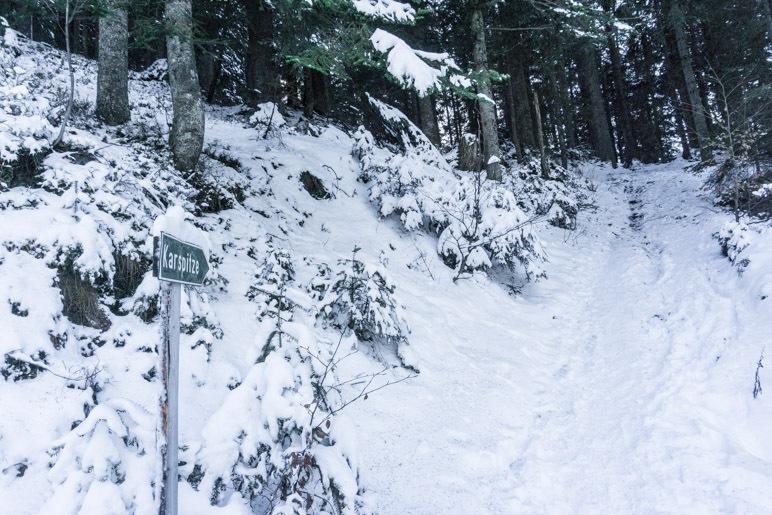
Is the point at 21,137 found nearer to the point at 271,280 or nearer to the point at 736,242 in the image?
the point at 271,280

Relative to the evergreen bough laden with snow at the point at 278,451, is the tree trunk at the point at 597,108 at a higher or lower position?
higher

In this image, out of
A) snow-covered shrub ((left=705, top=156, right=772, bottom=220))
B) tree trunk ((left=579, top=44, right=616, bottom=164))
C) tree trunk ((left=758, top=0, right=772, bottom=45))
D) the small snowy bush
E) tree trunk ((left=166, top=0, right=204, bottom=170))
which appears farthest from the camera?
tree trunk ((left=579, top=44, right=616, bottom=164))

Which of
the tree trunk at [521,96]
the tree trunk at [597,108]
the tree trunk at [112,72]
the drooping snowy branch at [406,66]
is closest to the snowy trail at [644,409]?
the drooping snowy branch at [406,66]

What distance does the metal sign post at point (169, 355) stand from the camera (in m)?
1.92

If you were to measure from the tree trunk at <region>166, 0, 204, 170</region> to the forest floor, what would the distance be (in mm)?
4072

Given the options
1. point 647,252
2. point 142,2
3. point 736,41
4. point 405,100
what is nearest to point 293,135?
point 142,2

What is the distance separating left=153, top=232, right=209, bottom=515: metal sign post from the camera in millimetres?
1919

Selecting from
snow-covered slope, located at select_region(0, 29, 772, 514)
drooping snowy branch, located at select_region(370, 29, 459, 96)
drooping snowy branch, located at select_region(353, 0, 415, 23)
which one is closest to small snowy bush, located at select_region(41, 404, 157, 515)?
snow-covered slope, located at select_region(0, 29, 772, 514)

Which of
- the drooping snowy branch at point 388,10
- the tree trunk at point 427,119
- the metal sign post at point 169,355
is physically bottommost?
the metal sign post at point 169,355

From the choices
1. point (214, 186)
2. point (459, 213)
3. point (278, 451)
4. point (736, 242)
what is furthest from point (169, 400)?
point (736, 242)

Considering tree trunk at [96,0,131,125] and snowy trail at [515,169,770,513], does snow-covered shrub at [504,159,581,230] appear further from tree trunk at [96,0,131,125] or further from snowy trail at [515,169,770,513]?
tree trunk at [96,0,131,125]

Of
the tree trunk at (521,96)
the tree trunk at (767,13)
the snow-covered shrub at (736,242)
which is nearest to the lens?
the snow-covered shrub at (736,242)

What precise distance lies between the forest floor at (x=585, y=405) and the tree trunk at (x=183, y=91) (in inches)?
160

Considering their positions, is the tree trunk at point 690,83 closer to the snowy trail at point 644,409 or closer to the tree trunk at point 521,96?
the tree trunk at point 521,96
